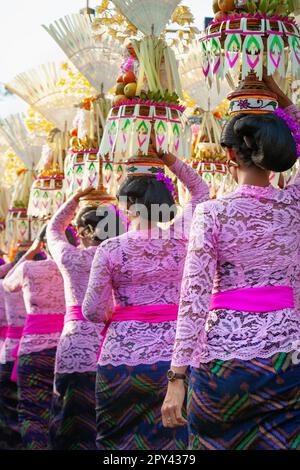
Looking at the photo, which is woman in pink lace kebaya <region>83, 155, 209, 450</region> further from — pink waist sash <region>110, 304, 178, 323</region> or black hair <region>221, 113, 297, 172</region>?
black hair <region>221, 113, 297, 172</region>

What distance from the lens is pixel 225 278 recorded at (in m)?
3.02

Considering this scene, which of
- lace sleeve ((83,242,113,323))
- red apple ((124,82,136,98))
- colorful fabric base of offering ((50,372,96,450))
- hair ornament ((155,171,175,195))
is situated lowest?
colorful fabric base of offering ((50,372,96,450))

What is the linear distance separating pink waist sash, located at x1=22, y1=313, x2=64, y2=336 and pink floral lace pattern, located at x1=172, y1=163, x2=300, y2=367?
3.79m

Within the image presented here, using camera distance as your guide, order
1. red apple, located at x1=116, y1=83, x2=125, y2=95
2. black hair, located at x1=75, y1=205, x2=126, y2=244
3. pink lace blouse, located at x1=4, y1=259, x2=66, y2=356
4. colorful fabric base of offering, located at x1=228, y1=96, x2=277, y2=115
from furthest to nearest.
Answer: pink lace blouse, located at x1=4, y1=259, x2=66, y2=356 → black hair, located at x1=75, y1=205, x2=126, y2=244 → red apple, located at x1=116, y1=83, x2=125, y2=95 → colorful fabric base of offering, located at x1=228, y1=96, x2=277, y2=115

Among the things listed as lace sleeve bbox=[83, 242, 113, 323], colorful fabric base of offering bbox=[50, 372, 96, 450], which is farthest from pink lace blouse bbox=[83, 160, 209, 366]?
colorful fabric base of offering bbox=[50, 372, 96, 450]

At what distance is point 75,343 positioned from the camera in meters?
5.80

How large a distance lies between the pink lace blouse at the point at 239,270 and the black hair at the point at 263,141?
10 cm

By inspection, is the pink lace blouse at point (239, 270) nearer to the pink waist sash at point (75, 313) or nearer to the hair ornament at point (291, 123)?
the hair ornament at point (291, 123)

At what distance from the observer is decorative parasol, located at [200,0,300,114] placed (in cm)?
402

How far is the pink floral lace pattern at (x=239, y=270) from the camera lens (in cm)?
292

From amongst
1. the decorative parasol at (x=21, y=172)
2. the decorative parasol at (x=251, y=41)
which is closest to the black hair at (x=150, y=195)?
the decorative parasol at (x=251, y=41)

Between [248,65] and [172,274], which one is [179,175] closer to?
[172,274]

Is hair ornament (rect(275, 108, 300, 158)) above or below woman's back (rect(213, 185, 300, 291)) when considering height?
above

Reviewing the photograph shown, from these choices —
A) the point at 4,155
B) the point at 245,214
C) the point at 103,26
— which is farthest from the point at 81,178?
Answer: the point at 4,155
